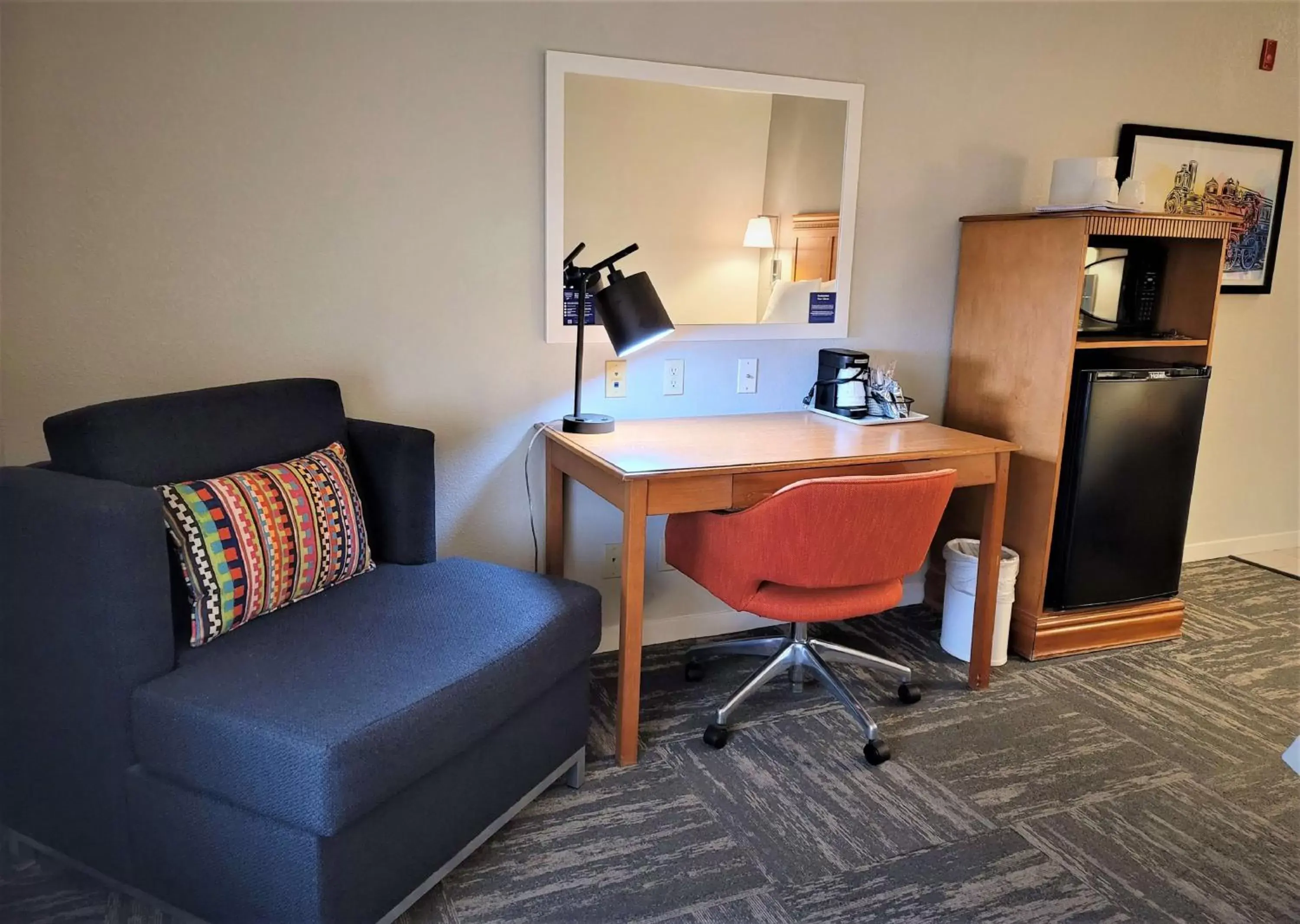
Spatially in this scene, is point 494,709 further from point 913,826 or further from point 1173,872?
point 1173,872

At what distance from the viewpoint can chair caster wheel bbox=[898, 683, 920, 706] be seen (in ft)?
8.43

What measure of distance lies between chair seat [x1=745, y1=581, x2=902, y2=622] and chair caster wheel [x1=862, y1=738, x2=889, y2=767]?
0.31 metres

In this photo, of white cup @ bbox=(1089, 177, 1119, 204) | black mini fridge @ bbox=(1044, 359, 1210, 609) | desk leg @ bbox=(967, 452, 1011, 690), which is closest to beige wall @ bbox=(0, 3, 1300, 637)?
white cup @ bbox=(1089, 177, 1119, 204)

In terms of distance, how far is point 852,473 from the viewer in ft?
7.79

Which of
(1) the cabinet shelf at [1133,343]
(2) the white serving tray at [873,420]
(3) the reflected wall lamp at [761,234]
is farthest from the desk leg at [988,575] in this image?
(3) the reflected wall lamp at [761,234]

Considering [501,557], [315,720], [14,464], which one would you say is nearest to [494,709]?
[315,720]

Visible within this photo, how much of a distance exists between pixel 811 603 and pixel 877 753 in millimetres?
392

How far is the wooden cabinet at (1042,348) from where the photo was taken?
2.72 meters

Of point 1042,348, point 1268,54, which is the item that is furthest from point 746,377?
point 1268,54

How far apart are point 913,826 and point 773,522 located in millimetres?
715

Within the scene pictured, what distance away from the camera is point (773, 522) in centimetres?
212

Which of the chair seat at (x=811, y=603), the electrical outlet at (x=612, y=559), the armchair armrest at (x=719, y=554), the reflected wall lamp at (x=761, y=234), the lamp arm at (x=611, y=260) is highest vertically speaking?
the reflected wall lamp at (x=761, y=234)

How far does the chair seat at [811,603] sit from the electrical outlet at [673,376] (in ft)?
2.49

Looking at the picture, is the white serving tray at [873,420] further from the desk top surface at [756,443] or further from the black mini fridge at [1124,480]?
the black mini fridge at [1124,480]
